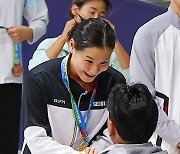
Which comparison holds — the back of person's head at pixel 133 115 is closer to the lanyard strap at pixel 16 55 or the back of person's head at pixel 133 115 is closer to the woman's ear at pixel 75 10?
the woman's ear at pixel 75 10

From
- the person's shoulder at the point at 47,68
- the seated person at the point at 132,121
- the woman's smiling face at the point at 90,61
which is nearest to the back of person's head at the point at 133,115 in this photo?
the seated person at the point at 132,121

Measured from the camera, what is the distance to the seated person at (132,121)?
1446 millimetres

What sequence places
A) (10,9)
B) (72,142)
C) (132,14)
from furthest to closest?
1. (132,14)
2. (10,9)
3. (72,142)

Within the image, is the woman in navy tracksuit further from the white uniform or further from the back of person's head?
the back of person's head

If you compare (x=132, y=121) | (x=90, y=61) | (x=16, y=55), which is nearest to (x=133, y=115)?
(x=132, y=121)

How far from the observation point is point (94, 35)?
1.69 m

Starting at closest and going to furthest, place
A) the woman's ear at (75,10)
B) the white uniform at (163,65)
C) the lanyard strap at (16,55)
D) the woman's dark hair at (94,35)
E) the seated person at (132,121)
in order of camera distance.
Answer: the seated person at (132,121), the woman's dark hair at (94,35), the white uniform at (163,65), the woman's ear at (75,10), the lanyard strap at (16,55)

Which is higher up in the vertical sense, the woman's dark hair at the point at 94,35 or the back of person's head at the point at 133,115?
the woman's dark hair at the point at 94,35

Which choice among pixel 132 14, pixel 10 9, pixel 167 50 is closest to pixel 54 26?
pixel 132 14

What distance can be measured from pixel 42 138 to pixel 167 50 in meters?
0.59

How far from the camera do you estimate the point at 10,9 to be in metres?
2.33

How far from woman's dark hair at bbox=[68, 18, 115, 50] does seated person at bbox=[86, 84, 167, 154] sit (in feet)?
0.88

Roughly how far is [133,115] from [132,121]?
0.02 meters

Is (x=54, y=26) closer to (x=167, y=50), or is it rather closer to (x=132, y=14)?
(x=132, y=14)
